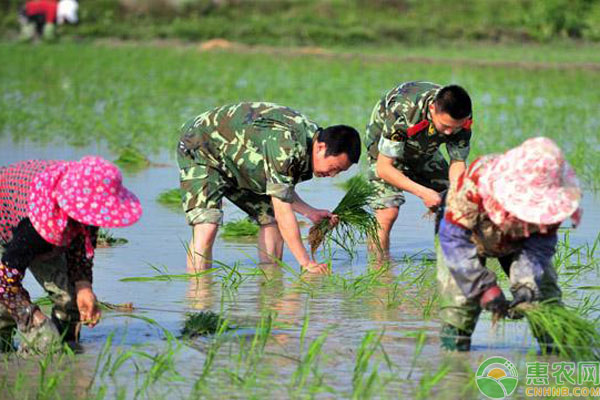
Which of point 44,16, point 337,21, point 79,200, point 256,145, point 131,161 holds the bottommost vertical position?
point 337,21

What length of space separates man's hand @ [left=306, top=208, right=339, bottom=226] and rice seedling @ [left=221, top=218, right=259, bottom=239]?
4.33 feet

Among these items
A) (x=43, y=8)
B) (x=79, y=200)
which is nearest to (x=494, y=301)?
(x=79, y=200)

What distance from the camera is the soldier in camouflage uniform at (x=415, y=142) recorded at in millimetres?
6164

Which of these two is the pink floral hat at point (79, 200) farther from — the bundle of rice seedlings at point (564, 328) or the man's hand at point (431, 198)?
the man's hand at point (431, 198)

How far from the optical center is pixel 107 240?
7504mm

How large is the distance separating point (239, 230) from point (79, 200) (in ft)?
11.5

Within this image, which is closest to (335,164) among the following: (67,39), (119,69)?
(119,69)

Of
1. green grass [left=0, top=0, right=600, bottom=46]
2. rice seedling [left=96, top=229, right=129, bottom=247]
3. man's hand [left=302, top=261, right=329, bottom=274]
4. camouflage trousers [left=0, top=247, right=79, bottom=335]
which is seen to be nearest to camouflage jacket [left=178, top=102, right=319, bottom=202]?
man's hand [left=302, top=261, right=329, bottom=274]

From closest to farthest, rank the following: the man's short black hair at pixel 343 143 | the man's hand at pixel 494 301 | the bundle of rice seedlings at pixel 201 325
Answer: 1. the man's hand at pixel 494 301
2. the bundle of rice seedlings at pixel 201 325
3. the man's short black hair at pixel 343 143

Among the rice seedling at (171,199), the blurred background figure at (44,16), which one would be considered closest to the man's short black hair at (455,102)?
the rice seedling at (171,199)

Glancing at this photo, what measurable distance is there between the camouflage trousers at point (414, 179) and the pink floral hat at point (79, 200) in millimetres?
2802

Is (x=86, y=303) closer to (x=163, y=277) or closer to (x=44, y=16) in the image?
(x=163, y=277)

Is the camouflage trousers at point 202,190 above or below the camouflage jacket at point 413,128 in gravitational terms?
below

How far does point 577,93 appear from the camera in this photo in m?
17.2
